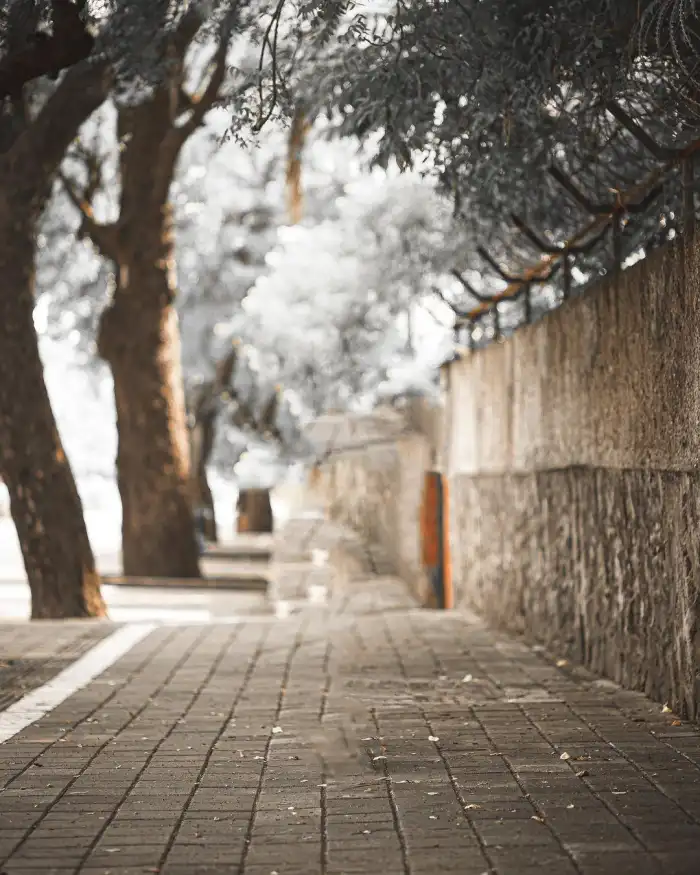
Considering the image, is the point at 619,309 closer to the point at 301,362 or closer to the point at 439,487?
the point at 439,487

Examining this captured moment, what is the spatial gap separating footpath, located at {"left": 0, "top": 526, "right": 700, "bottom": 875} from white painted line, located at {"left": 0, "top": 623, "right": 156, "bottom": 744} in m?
0.08

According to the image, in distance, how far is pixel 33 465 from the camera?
14328 millimetres

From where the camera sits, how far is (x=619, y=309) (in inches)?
363

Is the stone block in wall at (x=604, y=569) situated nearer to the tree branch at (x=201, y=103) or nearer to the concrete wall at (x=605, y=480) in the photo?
the concrete wall at (x=605, y=480)

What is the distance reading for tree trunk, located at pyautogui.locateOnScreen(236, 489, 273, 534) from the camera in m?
41.2

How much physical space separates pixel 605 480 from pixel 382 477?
1174cm

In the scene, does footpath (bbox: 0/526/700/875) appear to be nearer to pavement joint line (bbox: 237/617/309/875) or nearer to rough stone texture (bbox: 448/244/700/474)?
pavement joint line (bbox: 237/617/309/875)

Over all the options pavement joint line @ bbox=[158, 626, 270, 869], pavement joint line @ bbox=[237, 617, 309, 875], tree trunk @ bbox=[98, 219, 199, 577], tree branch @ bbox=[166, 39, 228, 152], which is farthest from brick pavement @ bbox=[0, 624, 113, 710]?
tree branch @ bbox=[166, 39, 228, 152]

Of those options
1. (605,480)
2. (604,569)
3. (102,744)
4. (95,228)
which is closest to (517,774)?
(102,744)

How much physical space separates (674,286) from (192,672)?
13.6 ft

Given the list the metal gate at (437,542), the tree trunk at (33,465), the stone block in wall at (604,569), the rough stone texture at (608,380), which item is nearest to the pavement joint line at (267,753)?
the stone block in wall at (604,569)

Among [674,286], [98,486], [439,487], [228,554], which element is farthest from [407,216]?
[98,486]

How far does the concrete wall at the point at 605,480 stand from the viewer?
790 centimetres

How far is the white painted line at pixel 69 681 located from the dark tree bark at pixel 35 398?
1584 mm
